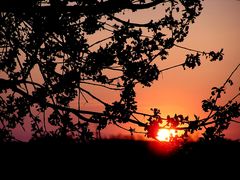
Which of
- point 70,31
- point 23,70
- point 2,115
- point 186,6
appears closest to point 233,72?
point 186,6

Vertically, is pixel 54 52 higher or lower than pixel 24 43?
lower

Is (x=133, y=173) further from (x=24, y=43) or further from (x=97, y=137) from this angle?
(x=24, y=43)

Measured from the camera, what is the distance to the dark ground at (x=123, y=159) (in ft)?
20.6

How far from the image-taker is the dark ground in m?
6.29

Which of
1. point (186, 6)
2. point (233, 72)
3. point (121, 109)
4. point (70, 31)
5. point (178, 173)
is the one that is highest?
point (186, 6)

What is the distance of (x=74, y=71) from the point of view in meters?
5.78

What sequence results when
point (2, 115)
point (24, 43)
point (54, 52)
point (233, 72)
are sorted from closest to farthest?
point (233, 72), point (54, 52), point (24, 43), point (2, 115)

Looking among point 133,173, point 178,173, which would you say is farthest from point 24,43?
point 178,173

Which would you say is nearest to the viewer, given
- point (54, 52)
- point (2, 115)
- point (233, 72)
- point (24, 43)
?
point (233, 72)

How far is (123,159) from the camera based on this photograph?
6566 mm

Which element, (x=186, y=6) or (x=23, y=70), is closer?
(x=23, y=70)

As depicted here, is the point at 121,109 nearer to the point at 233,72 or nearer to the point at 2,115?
the point at 233,72

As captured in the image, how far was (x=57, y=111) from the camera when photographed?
20.6 feet

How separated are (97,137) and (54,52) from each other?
2078mm
